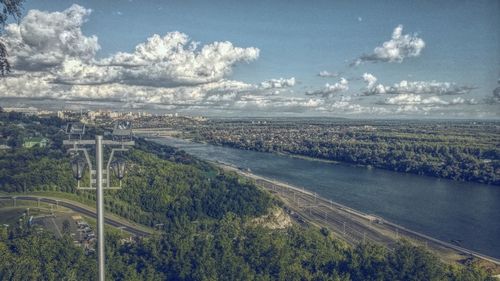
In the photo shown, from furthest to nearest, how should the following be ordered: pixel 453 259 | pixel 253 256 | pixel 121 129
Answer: pixel 453 259, pixel 253 256, pixel 121 129

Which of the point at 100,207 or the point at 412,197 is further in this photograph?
the point at 412,197

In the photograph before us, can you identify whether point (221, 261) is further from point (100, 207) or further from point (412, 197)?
point (412, 197)

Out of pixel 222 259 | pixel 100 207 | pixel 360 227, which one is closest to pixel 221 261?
pixel 222 259

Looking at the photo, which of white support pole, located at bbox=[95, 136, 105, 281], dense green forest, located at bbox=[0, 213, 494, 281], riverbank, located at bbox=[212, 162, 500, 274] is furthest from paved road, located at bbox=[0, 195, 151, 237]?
white support pole, located at bbox=[95, 136, 105, 281]

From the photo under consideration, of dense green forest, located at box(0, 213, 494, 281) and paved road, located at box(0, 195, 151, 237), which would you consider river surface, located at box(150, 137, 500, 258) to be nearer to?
dense green forest, located at box(0, 213, 494, 281)

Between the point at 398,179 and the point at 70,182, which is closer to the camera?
the point at 70,182

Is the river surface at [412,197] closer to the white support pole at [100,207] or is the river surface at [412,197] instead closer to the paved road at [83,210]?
the paved road at [83,210]

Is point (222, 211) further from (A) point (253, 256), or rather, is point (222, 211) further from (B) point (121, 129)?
(B) point (121, 129)

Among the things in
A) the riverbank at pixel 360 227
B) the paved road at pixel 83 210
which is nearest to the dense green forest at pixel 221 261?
the riverbank at pixel 360 227

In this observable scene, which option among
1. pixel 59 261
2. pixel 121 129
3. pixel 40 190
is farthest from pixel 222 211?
pixel 121 129
